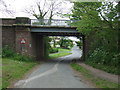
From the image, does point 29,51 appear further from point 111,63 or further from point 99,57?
point 111,63

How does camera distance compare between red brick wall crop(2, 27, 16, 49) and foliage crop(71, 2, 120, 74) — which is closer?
foliage crop(71, 2, 120, 74)

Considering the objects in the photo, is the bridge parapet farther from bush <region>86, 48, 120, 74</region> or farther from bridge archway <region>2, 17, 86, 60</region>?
bush <region>86, 48, 120, 74</region>

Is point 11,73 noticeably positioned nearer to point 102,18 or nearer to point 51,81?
point 51,81

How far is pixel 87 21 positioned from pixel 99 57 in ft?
19.4

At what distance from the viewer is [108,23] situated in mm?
11477

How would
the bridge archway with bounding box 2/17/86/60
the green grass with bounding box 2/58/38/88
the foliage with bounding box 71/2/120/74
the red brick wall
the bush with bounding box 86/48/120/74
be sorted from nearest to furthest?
the green grass with bounding box 2/58/38/88 < the foliage with bounding box 71/2/120/74 < the bush with bounding box 86/48/120/74 < the bridge archway with bounding box 2/17/86/60 < the red brick wall

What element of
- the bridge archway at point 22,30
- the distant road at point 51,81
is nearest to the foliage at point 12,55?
the bridge archway at point 22,30

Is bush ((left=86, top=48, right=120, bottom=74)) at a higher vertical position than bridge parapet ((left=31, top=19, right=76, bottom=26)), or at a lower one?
lower

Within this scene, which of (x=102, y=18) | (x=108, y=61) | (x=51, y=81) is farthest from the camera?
(x=108, y=61)

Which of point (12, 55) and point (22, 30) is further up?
point (22, 30)

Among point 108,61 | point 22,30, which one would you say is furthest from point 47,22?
point 108,61

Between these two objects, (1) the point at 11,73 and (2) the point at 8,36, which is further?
(2) the point at 8,36

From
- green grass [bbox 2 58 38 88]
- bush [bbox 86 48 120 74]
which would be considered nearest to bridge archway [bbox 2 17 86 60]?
bush [bbox 86 48 120 74]

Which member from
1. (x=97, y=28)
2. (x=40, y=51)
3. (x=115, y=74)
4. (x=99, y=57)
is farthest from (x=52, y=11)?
(x=115, y=74)
